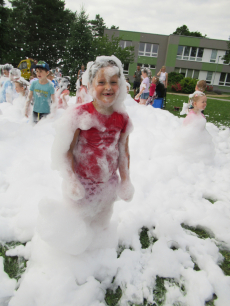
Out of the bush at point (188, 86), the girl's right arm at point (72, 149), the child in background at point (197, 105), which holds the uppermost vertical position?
the bush at point (188, 86)

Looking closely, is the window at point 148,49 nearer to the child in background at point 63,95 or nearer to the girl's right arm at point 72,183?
the child in background at point 63,95

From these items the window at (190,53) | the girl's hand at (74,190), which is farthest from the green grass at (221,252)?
the window at (190,53)

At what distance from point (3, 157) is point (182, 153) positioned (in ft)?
10.8

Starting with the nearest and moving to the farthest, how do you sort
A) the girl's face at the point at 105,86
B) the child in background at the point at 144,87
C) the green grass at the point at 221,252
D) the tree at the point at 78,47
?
the girl's face at the point at 105,86
the green grass at the point at 221,252
the child in background at the point at 144,87
the tree at the point at 78,47

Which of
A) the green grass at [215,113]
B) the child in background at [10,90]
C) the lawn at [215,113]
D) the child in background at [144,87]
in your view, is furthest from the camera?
the child in background at [144,87]

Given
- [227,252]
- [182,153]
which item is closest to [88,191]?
[227,252]

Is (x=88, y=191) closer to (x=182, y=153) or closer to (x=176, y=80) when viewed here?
(x=182, y=153)

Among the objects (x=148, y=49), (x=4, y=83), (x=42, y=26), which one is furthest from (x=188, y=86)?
(x=4, y=83)

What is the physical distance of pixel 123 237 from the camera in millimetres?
2229

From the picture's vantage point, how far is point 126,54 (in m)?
23.4

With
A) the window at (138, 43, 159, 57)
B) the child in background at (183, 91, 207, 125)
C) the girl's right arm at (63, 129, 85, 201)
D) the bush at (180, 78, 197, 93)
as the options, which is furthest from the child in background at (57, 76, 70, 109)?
the window at (138, 43, 159, 57)

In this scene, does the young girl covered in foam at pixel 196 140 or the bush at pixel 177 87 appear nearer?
the young girl covered in foam at pixel 196 140

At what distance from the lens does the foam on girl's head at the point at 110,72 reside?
1.65 meters

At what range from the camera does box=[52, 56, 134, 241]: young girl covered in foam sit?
166 cm
